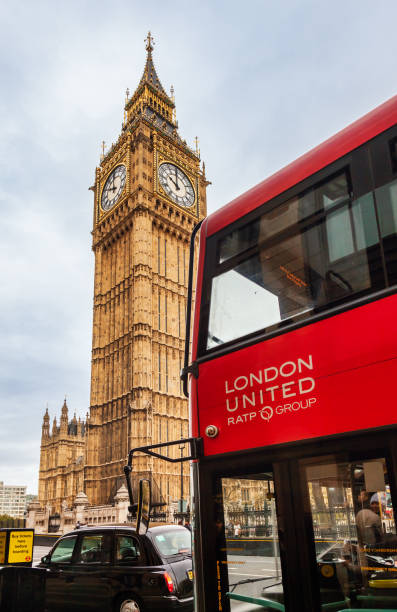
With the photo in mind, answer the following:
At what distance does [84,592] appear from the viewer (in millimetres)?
6230

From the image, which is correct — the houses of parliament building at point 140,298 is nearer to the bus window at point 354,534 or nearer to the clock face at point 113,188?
the clock face at point 113,188

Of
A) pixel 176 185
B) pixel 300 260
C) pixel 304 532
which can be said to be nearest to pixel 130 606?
pixel 304 532

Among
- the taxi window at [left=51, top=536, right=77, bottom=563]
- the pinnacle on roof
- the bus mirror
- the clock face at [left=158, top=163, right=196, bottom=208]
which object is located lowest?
the taxi window at [left=51, top=536, right=77, bottom=563]

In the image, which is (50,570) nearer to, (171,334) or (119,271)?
(171,334)

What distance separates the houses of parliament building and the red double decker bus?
31513 millimetres

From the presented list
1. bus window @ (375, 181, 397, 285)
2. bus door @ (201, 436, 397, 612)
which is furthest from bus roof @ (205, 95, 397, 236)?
bus door @ (201, 436, 397, 612)

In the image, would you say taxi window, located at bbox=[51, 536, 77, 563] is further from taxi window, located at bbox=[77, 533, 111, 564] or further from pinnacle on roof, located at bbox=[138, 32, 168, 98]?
pinnacle on roof, located at bbox=[138, 32, 168, 98]

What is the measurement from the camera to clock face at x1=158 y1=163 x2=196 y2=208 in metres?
42.9

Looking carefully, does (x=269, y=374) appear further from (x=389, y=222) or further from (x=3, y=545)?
(x=3, y=545)

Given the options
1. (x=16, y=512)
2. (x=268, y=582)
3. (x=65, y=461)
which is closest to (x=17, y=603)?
(x=268, y=582)

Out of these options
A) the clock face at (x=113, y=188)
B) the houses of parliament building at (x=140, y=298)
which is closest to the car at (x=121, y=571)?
the houses of parliament building at (x=140, y=298)

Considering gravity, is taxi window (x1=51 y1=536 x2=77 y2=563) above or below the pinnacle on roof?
below

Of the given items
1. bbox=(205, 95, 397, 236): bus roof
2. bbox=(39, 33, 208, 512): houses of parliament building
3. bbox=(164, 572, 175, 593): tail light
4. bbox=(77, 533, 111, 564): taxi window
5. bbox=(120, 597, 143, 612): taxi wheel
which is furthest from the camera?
bbox=(39, 33, 208, 512): houses of parliament building

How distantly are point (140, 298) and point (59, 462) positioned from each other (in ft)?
96.2
